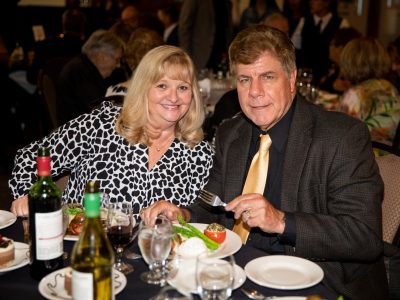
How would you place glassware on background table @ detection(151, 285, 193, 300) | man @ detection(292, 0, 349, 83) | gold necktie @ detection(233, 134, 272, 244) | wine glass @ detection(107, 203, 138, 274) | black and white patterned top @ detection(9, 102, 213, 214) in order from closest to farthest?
glassware on background table @ detection(151, 285, 193, 300)
wine glass @ detection(107, 203, 138, 274)
gold necktie @ detection(233, 134, 272, 244)
black and white patterned top @ detection(9, 102, 213, 214)
man @ detection(292, 0, 349, 83)

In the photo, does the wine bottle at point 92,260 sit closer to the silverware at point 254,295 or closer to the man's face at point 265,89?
the silverware at point 254,295

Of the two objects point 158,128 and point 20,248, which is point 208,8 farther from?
point 20,248

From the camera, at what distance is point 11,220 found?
7.24 feet

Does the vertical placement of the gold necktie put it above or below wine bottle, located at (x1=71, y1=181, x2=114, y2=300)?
below

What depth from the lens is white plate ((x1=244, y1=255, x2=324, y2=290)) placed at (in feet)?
5.65

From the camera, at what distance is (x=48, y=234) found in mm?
1675

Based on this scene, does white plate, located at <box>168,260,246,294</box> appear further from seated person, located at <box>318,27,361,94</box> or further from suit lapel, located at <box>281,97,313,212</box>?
seated person, located at <box>318,27,361,94</box>

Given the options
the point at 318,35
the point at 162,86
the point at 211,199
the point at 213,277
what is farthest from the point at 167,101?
the point at 318,35

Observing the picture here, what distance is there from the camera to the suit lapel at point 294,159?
2.28 metres

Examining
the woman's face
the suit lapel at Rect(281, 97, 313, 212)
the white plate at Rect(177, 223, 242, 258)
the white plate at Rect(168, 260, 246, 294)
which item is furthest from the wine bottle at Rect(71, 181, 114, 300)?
the woman's face

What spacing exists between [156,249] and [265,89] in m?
0.92

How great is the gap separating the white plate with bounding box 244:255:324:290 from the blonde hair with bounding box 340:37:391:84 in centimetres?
280

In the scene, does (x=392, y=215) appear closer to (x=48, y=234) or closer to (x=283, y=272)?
(x=283, y=272)

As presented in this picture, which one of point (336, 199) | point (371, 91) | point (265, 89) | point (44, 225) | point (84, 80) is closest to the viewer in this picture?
point (44, 225)
